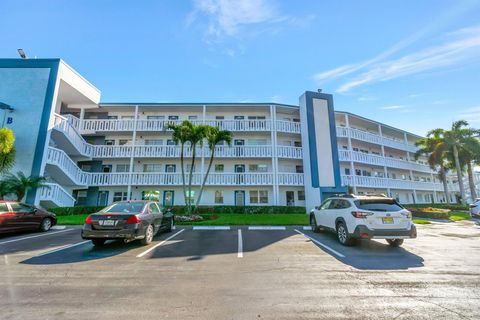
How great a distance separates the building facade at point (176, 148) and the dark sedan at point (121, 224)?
1232 centimetres

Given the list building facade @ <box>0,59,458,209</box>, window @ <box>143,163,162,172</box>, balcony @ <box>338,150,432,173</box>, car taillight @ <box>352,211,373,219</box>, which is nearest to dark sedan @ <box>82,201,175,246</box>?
car taillight @ <box>352,211,373,219</box>

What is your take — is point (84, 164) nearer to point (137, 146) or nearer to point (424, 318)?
point (137, 146)

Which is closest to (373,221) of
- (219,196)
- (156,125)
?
(219,196)

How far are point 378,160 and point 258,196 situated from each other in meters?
15.1

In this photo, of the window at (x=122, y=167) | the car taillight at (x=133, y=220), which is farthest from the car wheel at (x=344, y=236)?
the window at (x=122, y=167)

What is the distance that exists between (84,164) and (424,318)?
26.7 meters

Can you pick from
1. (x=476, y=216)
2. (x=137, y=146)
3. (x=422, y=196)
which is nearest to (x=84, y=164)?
(x=137, y=146)

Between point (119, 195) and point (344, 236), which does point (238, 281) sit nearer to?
point (344, 236)

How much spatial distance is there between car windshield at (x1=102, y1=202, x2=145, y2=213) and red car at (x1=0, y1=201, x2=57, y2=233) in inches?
212

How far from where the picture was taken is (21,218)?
9828mm

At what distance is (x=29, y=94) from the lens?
53.4ft

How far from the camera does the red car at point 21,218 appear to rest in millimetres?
9352

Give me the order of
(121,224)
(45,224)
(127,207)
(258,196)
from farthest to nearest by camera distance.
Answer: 1. (258,196)
2. (45,224)
3. (127,207)
4. (121,224)

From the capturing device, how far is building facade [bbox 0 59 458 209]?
56.8ft
